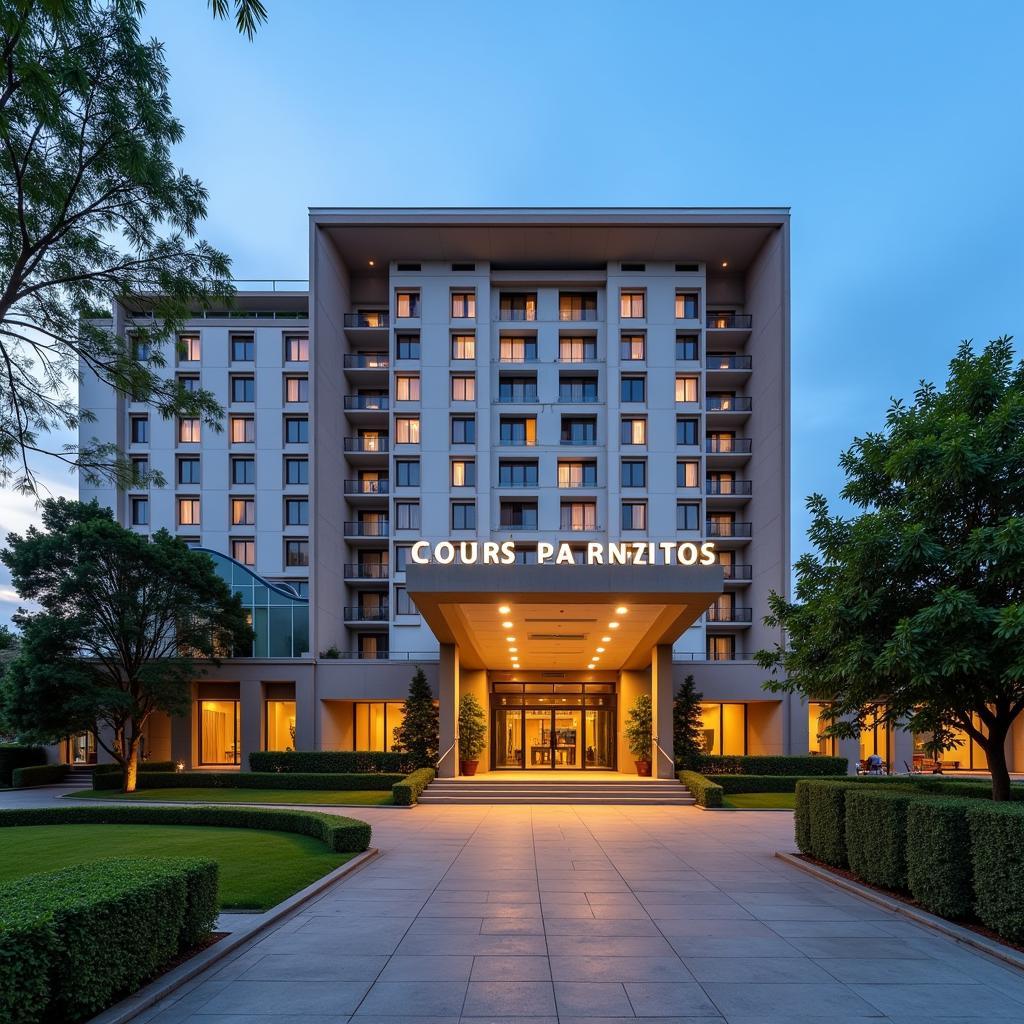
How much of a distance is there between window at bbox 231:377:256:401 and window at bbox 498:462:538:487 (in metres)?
14.0

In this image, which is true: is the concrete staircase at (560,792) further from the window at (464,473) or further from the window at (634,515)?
the window at (464,473)

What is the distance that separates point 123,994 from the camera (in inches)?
294

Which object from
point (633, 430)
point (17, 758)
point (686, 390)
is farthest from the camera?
point (686, 390)

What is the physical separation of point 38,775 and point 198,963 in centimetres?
3264

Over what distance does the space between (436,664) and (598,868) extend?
23.7 m

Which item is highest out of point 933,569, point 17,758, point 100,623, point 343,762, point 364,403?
point 364,403

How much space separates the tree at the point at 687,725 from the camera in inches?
1272

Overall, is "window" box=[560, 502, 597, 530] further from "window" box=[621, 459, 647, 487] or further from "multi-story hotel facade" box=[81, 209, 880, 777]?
"window" box=[621, 459, 647, 487]

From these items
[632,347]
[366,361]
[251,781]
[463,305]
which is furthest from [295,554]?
[632,347]

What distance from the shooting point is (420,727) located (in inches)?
1316

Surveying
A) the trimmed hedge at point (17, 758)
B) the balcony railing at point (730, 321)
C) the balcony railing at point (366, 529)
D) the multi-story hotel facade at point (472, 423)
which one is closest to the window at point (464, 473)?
the multi-story hotel facade at point (472, 423)

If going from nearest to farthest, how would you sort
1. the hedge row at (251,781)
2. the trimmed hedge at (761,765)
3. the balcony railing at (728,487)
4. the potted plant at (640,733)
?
1. the hedge row at (251,781)
2. the potted plant at (640,733)
3. the trimmed hedge at (761,765)
4. the balcony railing at (728,487)

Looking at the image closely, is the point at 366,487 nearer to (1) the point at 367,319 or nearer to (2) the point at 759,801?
Result: (1) the point at 367,319

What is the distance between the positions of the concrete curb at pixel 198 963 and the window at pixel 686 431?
33.8 m
